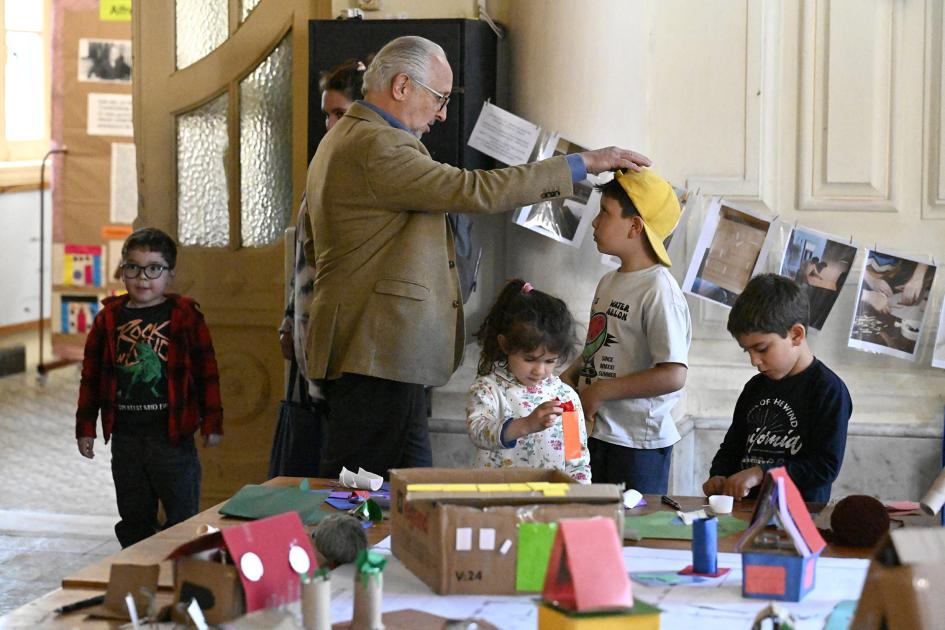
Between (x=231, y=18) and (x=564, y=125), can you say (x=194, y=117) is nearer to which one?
(x=231, y=18)

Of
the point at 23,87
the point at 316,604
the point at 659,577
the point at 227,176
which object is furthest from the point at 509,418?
the point at 23,87

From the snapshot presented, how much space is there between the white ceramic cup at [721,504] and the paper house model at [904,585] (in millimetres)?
929

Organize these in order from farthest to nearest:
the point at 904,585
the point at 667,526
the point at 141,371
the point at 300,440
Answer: the point at 141,371
the point at 300,440
the point at 667,526
the point at 904,585

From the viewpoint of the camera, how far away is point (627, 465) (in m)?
3.34

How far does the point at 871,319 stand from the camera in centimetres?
426

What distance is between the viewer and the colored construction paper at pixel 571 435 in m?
2.75

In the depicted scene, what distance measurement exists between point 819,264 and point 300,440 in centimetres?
179

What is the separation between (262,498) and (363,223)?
1063 millimetres

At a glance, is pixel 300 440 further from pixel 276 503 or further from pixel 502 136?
pixel 276 503

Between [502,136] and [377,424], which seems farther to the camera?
[502,136]

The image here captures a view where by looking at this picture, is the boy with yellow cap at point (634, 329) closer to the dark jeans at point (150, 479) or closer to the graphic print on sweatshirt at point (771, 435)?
the graphic print on sweatshirt at point (771, 435)

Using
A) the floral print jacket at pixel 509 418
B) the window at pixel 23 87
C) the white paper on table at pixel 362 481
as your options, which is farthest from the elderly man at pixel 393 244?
the window at pixel 23 87

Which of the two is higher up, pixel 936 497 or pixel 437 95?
pixel 437 95

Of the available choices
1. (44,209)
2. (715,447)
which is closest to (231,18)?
(715,447)
